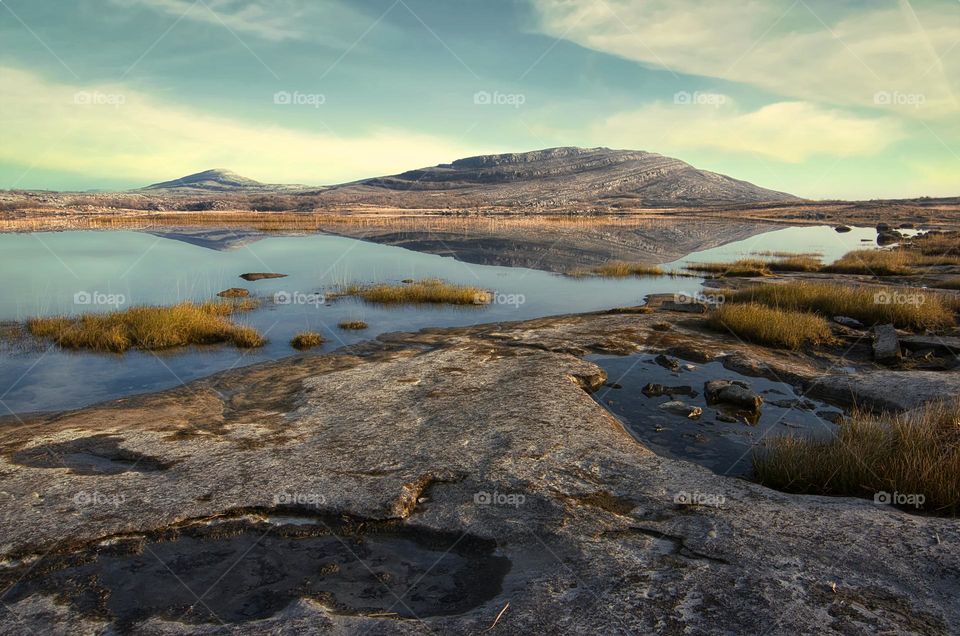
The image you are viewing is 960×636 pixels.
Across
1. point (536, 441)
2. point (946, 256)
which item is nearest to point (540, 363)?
point (536, 441)

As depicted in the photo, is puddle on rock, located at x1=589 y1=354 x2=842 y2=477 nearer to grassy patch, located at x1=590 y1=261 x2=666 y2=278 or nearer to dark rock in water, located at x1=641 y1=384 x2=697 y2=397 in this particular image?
dark rock in water, located at x1=641 y1=384 x2=697 y2=397

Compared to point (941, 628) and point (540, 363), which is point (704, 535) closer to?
point (941, 628)

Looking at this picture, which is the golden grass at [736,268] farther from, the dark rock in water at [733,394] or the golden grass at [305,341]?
the golden grass at [305,341]

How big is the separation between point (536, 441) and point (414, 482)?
2092 millimetres

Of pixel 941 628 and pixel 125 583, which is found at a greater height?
pixel 941 628

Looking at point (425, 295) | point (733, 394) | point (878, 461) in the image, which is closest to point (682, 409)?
point (733, 394)

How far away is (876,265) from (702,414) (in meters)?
27.7

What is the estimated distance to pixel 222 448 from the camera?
27.6 feet

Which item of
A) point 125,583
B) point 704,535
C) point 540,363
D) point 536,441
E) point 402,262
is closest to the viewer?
point 125,583

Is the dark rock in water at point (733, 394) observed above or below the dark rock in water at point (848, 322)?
below

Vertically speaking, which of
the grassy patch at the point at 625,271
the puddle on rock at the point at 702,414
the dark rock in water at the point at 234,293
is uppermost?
the grassy patch at the point at 625,271

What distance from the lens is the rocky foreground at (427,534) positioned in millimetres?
4574

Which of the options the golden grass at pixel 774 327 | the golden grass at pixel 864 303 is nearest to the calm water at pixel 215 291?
the golden grass at pixel 864 303

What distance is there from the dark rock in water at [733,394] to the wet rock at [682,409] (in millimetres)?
773
